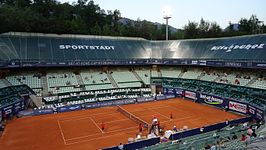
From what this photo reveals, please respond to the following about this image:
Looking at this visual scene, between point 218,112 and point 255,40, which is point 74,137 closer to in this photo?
point 218,112

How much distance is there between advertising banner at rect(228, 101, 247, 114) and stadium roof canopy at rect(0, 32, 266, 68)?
1016 cm

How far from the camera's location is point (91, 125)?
1009 inches

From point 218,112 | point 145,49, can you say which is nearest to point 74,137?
point 218,112

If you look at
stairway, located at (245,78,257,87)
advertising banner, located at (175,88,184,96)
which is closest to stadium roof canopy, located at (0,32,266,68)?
stairway, located at (245,78,257,87)

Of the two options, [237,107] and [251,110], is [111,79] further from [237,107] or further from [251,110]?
[251,110]

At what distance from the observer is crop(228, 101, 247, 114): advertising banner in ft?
93.5

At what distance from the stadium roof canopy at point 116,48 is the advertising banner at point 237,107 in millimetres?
10157

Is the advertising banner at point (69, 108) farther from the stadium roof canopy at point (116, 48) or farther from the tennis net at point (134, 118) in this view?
the stadium roof canopy at point (116, 48)

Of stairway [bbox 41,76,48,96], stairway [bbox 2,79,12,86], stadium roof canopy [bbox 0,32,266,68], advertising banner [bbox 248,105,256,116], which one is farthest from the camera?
stadium roof canopy [bbox 0,32,266,68]

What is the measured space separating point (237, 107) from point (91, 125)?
20.8 meters

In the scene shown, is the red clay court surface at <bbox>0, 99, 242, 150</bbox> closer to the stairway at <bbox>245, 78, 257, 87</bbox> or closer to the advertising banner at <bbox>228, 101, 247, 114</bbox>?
the advertising banner at <bbox>228, 101, 247, 114</bbox>

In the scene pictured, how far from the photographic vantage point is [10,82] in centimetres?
3447

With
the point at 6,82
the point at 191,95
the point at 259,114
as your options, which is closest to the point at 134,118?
the point at 191,95

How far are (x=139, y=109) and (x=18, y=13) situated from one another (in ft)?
114
